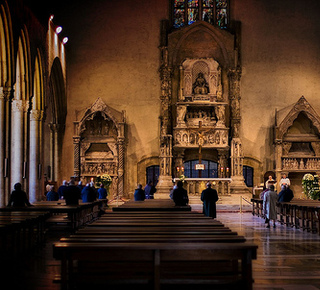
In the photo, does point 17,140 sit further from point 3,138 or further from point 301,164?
point 301,164

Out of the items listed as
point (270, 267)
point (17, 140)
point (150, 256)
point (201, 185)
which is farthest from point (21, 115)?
point (150, 256)

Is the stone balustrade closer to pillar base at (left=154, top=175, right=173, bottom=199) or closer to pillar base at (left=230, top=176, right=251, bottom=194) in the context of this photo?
pillar base at (left=230, top=176, right=251, bottom=194)

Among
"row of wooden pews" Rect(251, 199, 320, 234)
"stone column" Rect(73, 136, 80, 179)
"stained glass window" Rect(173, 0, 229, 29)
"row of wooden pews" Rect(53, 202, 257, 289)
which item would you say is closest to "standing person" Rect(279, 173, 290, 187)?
"row of wooden pews" Rect(251, 199, 320, 234)

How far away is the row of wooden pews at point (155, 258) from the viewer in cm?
465

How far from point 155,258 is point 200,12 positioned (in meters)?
23.4

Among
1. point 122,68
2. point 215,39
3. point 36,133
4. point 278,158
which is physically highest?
point 215,39

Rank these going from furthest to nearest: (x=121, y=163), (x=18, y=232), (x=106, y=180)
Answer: (x=121, y=163) < (x=106, y=180) < (x=18, y=232)

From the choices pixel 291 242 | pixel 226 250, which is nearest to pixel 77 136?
pixel 291 242

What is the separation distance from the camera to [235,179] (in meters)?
24.4

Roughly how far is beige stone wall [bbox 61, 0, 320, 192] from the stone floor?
14365mm

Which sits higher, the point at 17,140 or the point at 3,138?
the point at 17,140

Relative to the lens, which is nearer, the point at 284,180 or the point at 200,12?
the point at 284,180

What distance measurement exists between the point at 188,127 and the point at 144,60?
436 centimetres

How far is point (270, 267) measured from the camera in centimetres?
764
